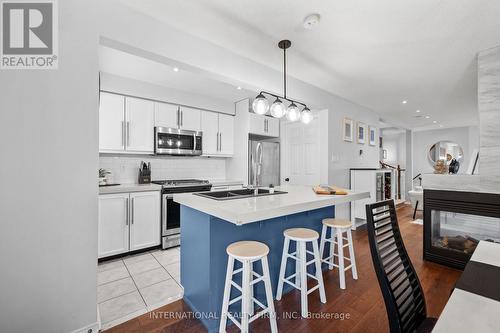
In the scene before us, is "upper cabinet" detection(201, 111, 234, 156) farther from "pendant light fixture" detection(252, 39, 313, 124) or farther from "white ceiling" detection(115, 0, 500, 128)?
"pendant light fixture" detection(252, 39, 313, 124)

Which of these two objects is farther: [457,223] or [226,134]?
[226,134]

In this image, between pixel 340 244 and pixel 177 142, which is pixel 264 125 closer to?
pixel 177 142

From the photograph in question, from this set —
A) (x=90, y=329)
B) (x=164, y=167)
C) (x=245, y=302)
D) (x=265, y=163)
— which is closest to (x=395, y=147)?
(x=265, y=163)

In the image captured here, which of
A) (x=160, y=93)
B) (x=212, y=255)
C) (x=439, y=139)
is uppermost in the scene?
(x=160, y=93)

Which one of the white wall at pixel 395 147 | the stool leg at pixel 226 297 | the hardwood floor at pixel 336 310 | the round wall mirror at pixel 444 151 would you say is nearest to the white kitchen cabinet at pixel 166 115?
the hardwood floor at pixel 336 310

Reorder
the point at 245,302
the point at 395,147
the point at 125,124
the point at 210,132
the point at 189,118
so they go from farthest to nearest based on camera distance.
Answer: the point at 395,147, the point at 210,132, the point at 189,118, the point at 125,124, the point at 245,302

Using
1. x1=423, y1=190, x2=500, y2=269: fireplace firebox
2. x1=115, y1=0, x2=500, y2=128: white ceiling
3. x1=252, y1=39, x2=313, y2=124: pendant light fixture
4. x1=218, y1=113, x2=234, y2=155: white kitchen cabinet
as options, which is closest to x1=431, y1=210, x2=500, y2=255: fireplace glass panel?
x1=423, y1=190, x2=500, y2=269: fireplace firebox

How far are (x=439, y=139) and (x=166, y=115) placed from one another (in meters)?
8.47

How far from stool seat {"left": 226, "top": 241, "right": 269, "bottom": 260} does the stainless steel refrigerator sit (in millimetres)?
2505

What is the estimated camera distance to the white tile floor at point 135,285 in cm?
191

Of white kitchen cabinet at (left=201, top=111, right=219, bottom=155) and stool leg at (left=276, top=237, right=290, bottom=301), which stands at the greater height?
white kitchen cabinet at (left=201, top=111, right=219, bottom=155)

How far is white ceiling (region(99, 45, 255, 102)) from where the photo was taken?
2.59m

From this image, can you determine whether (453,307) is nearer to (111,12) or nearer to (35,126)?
(35,126)

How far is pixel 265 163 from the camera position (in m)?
4.45
